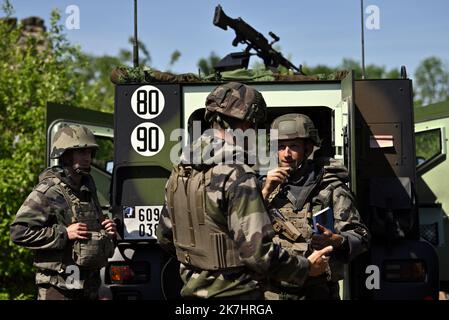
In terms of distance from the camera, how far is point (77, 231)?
4.50 metres

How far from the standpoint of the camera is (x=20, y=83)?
8570 mm

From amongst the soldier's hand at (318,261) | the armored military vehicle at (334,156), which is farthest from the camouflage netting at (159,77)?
the soldier's hand at (318,261)

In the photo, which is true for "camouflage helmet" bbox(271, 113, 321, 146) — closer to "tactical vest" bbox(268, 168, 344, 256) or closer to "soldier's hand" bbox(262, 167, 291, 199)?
"tactical vest" bbox(268, 168, 344, 256)

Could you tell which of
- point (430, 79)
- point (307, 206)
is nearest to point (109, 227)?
point (307, 206)

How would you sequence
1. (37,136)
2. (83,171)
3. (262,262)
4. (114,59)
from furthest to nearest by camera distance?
1. (114,59)
2. (37,136)
3. (83,171)
4. (262,262)

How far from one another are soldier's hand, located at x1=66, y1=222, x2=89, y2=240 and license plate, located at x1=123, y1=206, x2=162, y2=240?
77 cm

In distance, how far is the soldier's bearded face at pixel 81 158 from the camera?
4.74 metres

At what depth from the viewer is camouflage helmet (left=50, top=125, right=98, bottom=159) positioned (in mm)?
4734

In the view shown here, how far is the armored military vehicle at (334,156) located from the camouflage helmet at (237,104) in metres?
1.65

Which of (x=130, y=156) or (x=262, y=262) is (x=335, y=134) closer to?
(x=130, y=156)

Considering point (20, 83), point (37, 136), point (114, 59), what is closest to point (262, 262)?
point (37, 136)

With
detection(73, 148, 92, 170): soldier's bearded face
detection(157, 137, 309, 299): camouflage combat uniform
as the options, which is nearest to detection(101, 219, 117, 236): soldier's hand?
detection(73, 148, 92, 170): soldier's bearded face
